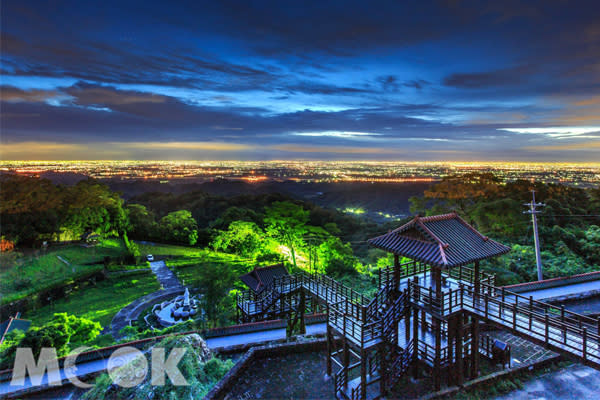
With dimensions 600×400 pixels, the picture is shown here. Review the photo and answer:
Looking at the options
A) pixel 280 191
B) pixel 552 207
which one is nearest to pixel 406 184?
pixel 280 191

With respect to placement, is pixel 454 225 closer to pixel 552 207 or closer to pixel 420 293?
pixel 420 293

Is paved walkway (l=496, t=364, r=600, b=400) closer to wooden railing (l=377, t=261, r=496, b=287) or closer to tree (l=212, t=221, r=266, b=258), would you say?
wooden railing (l=377, t=261, r=496, b=287)

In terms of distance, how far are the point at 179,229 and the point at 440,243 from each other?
41.1 m

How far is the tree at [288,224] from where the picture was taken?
26.4 metres

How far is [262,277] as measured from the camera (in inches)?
725

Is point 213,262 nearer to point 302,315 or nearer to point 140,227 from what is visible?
point 302,315

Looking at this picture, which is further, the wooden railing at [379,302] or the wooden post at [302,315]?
the wooden post at [302,315]

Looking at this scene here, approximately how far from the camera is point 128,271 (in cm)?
3412

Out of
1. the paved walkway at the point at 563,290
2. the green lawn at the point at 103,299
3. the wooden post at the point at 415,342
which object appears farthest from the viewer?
the green lawn at the point at 103,299

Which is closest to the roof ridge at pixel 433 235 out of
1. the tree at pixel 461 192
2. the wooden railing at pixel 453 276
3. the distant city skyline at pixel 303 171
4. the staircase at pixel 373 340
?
the wooden railing at pixel 453 276

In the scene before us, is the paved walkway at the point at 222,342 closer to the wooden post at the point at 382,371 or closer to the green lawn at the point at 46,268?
the wooden post at the point at 382,371

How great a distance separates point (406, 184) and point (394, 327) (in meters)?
58.5

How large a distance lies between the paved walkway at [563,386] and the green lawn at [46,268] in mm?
31969

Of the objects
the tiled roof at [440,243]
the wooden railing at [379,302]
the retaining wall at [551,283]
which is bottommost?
the retaining wall at [551,283]
